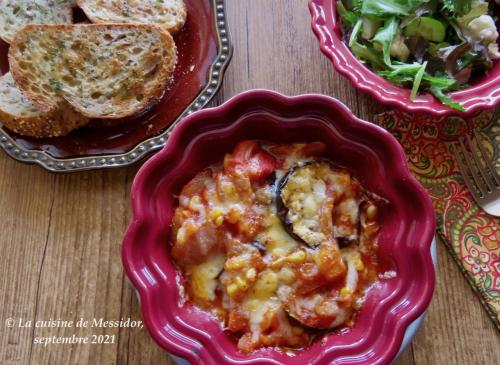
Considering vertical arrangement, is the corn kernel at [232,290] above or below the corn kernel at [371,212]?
below

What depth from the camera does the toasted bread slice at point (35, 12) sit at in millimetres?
2281

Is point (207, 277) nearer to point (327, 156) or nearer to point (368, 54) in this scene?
point (327, 156)

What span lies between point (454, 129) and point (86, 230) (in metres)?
1.36

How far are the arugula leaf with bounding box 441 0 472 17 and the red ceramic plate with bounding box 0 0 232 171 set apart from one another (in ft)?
2.50

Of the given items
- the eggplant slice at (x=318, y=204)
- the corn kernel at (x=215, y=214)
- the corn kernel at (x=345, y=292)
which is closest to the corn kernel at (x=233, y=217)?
the corn kernel at (x=215, y=214)

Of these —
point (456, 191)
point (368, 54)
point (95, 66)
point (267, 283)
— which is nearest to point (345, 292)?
point (267, 283)

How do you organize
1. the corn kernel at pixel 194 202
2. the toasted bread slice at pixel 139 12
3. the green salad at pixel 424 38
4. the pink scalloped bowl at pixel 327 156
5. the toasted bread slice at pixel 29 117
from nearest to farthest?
the pink scalloped bowl at pixel 327 156
the corn kernel at pixel 194 202
the green salad at pixel 424 38
the toasted bread slice at pixel 29 117
the toasted bread slice at pixel 139 12

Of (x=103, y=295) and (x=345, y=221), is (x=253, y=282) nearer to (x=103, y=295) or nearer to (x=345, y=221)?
(x=345, y=221)

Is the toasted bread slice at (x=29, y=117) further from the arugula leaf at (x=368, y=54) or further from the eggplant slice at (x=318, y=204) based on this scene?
the arugula leaf at (x=368, y=54)

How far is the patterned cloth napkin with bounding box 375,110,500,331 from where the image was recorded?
200cm

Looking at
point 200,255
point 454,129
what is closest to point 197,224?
point 200,255

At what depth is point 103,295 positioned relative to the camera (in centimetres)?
206

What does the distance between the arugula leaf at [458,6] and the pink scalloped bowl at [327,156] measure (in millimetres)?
574

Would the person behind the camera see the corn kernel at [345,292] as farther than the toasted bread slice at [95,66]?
No
